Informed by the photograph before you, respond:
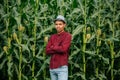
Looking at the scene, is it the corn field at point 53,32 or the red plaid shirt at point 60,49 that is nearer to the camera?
the red plaid shirt at point 60,49

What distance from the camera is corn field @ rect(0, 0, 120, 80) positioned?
6086 mm

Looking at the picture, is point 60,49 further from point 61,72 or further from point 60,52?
point 61,72

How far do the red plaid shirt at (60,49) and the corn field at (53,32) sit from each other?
858 mm

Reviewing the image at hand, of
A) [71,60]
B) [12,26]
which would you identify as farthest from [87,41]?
[12,26]

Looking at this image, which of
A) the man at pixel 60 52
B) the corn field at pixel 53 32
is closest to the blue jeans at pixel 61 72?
the man at pixel 60 52

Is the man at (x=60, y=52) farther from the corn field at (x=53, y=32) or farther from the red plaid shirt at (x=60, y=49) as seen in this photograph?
the corn field at (x=53, y=32)

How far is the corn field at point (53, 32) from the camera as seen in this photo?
20.0 ft

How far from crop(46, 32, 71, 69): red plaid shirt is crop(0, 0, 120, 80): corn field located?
858mm

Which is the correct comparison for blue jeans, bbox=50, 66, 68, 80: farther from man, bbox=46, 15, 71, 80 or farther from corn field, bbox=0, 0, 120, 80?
corn field, bbox=0, 0, 120, 80

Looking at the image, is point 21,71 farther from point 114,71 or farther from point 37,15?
point 114,71

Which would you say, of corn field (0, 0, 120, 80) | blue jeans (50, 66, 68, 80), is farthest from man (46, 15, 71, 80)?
corn field (0, 0, 120, 80)

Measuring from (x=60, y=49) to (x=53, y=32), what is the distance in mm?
1668

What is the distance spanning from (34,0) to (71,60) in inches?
54.3

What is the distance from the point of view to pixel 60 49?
486 cm
